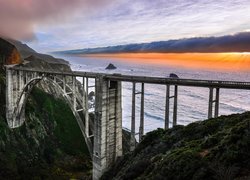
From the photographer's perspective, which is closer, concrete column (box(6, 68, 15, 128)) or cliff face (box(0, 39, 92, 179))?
cliff face (box(0, 39, 92, 179))

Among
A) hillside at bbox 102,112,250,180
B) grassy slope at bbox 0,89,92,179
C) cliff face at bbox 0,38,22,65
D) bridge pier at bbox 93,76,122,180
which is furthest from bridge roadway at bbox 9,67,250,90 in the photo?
cliff face at bbox 0,38,22,65

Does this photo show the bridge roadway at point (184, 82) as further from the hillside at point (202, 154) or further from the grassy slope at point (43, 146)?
the grassy slope at point (43, 146)

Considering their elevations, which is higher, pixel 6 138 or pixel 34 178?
pixel 6 138

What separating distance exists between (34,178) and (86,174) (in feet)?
27.6

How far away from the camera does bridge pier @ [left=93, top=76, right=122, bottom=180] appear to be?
99.5 ft

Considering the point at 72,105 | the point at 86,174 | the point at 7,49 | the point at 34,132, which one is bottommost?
the point at 86,174

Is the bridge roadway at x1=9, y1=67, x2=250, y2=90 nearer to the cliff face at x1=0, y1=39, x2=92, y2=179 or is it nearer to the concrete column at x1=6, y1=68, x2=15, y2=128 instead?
the cliff face at x1=0, y1=39, x2=92, y2=179

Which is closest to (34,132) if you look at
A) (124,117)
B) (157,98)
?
(124,117)

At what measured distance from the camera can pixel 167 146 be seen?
2272 centimetres

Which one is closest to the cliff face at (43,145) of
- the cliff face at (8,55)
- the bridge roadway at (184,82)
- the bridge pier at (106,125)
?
the cliff face at (8,55)

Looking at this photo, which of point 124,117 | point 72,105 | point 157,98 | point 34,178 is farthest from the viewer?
point 157,98

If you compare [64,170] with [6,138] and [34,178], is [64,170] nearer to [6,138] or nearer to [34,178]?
[34,178]

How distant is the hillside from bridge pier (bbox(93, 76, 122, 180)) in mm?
7373

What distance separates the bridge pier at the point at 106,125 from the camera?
3033cm
